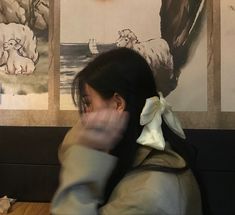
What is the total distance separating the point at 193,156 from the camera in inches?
35.2

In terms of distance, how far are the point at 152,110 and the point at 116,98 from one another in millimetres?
90

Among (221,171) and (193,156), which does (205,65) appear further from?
(193,156)

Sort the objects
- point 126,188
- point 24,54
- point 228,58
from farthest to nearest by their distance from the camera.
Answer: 1. point 24,54
2. point 228,58
3. point 126,188

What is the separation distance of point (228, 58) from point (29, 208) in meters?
0.93

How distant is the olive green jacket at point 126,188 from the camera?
27.5 inches

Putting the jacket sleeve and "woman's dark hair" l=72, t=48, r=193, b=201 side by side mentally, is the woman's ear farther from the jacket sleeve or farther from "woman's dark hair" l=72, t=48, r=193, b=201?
the jacket sleeve

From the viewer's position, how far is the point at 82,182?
2.44 feet

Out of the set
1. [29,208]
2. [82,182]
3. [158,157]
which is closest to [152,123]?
[158,157]

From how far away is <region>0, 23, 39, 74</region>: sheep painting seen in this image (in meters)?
1.37

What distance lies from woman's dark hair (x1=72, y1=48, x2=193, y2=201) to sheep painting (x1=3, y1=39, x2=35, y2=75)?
1.96 ft

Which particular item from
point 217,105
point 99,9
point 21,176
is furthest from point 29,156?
point 217,105

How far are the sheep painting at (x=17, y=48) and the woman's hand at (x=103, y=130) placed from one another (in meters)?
0.65

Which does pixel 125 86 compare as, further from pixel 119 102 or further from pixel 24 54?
pixel 24 54

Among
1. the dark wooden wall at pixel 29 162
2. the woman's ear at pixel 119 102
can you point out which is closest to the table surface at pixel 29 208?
the dark wooden wall at pixel 29 162
